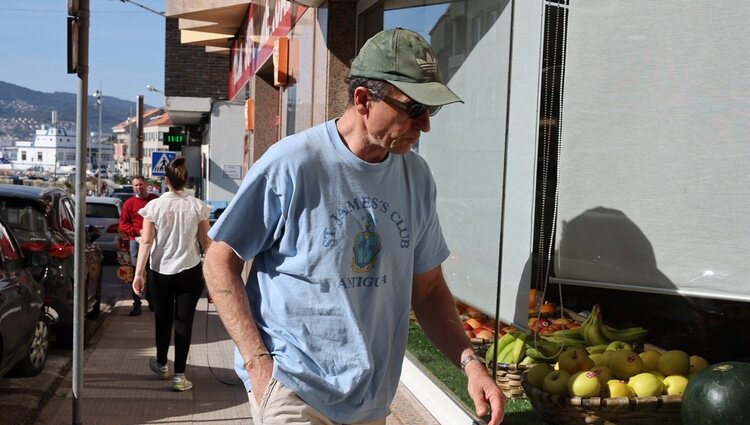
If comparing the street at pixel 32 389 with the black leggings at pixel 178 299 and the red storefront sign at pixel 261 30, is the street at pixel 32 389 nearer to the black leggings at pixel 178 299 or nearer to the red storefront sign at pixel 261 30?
the black leggings at pixel 178 299

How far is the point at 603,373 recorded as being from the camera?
4.71 metres

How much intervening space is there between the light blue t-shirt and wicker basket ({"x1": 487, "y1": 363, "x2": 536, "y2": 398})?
2656 mm

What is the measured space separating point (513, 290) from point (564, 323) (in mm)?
541

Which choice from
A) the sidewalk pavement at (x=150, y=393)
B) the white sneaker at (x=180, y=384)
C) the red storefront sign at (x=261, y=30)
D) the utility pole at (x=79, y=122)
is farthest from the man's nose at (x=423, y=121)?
the red storefront sign at (x=261, y=30)

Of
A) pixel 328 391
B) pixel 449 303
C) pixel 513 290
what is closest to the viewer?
pixel 328 391

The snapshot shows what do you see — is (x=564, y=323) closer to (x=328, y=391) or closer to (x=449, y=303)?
(x=449, y=303)

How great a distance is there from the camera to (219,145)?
2734 centimetres

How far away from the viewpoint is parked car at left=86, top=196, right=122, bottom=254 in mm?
21969

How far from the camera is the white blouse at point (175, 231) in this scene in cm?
737

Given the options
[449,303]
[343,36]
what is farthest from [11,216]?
[449,303]

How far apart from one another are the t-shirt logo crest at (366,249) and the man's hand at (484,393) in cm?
46

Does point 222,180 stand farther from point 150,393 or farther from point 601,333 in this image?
point 601,333

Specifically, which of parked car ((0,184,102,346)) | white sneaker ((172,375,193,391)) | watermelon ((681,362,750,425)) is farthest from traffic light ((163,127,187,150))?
watermelon ((681,362,750,425))

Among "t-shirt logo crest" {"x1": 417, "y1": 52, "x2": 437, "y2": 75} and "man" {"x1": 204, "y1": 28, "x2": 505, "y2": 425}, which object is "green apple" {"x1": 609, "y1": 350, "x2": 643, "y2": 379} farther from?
"t-shirt logo crest" {"x1": 417, "y1": 52, "x2": 437, "y2": 75}
